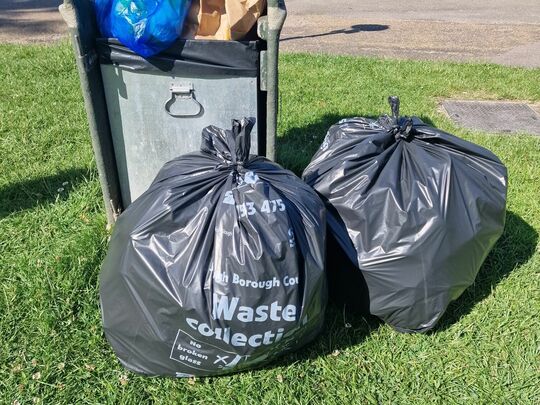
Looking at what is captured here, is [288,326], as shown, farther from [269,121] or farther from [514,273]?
[514,273]

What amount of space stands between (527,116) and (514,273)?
2.55 metres

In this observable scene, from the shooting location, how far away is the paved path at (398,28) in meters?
6.56

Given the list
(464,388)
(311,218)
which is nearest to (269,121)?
(311,218)

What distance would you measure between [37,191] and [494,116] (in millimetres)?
3717

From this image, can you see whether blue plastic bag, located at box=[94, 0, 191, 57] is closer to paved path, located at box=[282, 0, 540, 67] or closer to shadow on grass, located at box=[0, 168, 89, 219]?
shadow on grass, located at box=[0, 168, 89, 219]

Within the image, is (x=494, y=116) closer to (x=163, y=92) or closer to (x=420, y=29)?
(x=163, y=92)

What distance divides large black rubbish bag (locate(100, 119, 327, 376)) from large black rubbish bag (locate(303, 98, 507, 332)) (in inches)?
9.9

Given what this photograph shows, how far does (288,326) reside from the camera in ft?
5.75

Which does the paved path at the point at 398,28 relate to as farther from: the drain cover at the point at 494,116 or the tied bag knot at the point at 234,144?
the tied bag knot at the point at 234,144

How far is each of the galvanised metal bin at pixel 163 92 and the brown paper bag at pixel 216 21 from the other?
0.24 feet

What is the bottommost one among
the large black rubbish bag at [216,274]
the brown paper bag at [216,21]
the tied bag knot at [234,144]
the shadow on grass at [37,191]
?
the shadow on grass at [37,191]

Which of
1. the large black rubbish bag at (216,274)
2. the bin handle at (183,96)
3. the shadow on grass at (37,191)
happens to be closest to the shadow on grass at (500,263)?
the large black rubbish bag at (216,274)

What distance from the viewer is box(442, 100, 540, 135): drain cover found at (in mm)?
4211

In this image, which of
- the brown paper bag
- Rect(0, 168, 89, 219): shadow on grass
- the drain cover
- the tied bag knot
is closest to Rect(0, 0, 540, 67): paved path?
the drain cover
